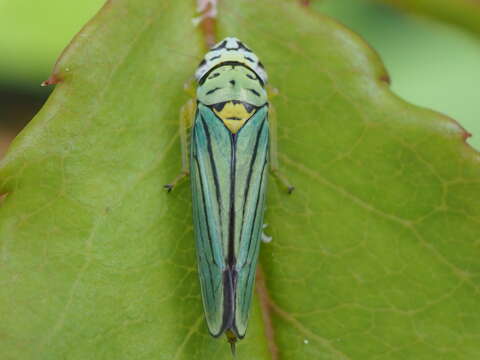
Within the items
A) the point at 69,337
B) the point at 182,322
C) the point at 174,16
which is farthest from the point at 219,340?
the point at 174,16

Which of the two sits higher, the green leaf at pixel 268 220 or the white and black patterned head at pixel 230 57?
the white and black patterned head at pixel 230 57

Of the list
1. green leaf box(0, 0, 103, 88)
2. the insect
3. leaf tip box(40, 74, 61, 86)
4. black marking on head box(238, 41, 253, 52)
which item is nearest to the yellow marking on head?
the insect

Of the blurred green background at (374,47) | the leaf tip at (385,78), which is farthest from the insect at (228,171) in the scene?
the blurred green background at (374,47)

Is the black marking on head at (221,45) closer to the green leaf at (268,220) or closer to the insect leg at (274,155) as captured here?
the green leaf at (268,220)

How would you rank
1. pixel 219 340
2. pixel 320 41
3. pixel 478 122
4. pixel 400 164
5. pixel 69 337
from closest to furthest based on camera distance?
1. pixel 69 337
2. pixel 219 340
3. pixel 400 164
4. pixel 320 41
5. pixel 478 122

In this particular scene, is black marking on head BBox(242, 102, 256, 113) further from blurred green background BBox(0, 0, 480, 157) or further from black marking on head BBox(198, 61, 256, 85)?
blurred green background BBox(0, 0, 480, 157)

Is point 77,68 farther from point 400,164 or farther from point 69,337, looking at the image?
point 400,164

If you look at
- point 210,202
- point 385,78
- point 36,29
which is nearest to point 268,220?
point 210,202
